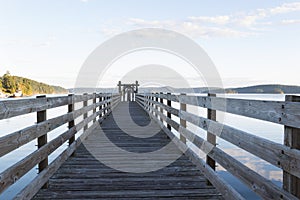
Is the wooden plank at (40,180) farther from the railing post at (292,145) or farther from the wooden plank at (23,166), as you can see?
the railing post at (292,145)

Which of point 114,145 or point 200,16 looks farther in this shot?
point 200,16

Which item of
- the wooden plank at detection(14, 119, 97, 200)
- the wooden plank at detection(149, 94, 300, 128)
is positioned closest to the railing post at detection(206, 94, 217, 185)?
the wooden plank at detection(149, 94, 300, 128)

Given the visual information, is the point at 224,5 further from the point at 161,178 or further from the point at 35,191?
the point at 35,191

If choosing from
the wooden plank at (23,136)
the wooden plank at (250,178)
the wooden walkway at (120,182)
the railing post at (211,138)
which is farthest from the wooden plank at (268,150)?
the wooden plank at (23,136)

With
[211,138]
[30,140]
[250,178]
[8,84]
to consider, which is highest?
[8,84]

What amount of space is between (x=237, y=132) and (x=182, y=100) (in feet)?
9.30

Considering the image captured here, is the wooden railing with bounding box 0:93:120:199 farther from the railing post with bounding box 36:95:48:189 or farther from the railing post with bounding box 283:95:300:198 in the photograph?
the railing post with bounding box 283:95:300:198

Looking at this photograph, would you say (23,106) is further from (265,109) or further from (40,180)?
(265,109)

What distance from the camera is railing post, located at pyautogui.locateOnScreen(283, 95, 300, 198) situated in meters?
2.08

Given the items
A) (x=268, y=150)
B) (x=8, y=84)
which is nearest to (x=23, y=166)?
(x=268, y=150)

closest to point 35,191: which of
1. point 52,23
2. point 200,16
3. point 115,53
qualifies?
point 115,53

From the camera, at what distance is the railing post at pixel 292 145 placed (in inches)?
81.9

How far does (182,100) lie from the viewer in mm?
5793

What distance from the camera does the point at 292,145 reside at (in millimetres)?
2107
